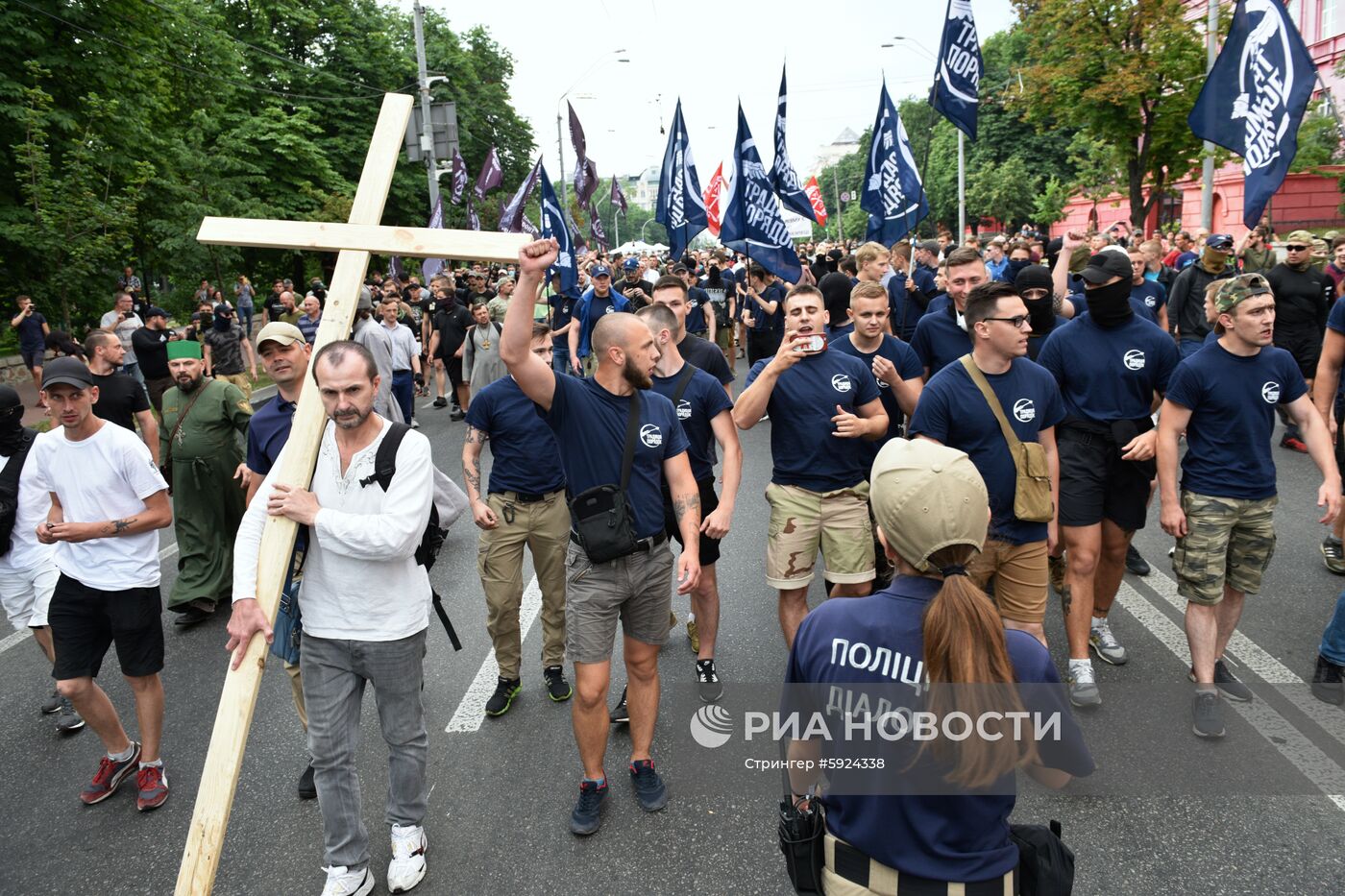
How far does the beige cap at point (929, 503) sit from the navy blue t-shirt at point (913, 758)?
11cm

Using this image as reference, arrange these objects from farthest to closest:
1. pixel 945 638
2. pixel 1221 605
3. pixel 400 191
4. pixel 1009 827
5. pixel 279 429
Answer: pixel 400 191 < pixel 1221 605 < pixel 279 429 < pixel 1009 827 < pixel 945 638

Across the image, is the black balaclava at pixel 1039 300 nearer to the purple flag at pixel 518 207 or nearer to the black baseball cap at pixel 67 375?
the black baseball cap at pixel 67 375

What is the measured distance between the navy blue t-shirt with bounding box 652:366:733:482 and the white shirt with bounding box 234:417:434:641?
1.59 m

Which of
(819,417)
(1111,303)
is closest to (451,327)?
(819,417)

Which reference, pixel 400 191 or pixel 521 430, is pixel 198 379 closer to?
pixel 521 430

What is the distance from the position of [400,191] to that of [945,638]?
36913mm

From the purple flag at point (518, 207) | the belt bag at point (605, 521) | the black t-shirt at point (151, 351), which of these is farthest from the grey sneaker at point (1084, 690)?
the purple flag at point (518, 207)

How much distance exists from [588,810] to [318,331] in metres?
2.03

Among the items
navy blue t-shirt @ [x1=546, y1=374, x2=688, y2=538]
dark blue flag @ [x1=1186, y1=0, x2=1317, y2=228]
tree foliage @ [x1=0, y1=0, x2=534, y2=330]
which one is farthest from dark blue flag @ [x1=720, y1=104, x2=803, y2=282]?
tree foliage @ [x1=0, y1=0, x2=534, y2=330]

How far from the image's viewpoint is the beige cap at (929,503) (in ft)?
6.17

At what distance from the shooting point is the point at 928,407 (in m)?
4.19

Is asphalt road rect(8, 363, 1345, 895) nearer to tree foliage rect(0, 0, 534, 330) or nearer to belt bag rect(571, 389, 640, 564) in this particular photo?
belt bag rect(571, 389, 640, 564)

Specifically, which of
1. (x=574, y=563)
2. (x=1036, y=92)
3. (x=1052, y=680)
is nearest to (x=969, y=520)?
(x=1052, y=680)

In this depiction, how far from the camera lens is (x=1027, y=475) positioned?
4133mm
